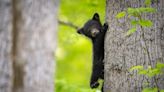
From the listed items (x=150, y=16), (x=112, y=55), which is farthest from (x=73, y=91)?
(x=150, y=16)

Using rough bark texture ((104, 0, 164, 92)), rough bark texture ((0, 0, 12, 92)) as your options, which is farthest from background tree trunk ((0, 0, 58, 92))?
rough bark texture ((104, 0, 164, 92))

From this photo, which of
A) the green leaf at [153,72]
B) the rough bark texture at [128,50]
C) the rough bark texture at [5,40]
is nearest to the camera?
the rough bark texture at [5,40]

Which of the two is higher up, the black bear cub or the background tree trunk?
the background tree trunk

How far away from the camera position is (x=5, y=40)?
456 cm

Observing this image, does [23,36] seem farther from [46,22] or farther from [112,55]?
[112,55]

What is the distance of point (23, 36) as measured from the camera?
4.65 meters

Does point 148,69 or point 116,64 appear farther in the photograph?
point 116,64

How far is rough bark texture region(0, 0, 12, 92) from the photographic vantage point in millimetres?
4559

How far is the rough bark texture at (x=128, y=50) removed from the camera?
623 centimetres

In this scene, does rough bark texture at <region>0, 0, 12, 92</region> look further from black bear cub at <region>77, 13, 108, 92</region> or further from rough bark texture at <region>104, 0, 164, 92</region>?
black bear cub at <region>77, 13, 108, 92</region>

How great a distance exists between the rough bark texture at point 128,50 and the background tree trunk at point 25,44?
181 cm

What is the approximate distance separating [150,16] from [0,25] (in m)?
2.39

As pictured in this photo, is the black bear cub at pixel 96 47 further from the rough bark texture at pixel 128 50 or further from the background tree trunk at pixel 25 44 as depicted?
the background tree trunk at pixel 25 44

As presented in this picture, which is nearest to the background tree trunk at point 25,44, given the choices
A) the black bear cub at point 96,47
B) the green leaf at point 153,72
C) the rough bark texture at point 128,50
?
the green leaf at point 153,72
